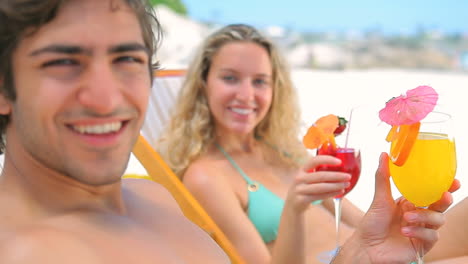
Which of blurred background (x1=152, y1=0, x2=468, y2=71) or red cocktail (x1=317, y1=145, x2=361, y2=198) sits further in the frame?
blurred background (x1=152, y1=0, x2=468, y2=71)

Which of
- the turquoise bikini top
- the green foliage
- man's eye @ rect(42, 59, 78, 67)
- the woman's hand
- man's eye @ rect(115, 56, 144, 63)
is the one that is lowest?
the turquoise bikini top

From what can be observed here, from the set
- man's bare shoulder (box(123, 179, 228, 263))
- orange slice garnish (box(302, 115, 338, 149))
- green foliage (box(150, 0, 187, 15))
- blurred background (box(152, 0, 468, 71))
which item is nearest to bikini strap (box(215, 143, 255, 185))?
orange slice garnish (box(302, 115, 338, 149))

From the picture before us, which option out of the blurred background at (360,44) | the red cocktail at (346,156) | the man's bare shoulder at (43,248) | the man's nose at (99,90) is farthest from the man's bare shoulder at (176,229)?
the blurred background at (360,44)

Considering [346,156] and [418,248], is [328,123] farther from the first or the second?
[418,248]

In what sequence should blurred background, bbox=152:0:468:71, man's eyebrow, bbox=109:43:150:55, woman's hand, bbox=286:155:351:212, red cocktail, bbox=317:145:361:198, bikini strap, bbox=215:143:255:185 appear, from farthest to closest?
blurred background, bbox=152:0:468:71
bikini strap, bbox=215:143:255:185
red cocktail, bbox=317:145:361:198
woman's hand, bbox=286:155:351:212
man's eyebrow, bbox=109:43:150:55

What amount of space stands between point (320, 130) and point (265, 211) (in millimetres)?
616

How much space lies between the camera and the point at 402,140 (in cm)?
130

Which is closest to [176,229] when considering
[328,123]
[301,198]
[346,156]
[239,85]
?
[301,198]

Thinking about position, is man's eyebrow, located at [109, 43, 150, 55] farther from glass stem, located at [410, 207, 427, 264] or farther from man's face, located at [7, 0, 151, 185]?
glass stem, located at [410, 207, 427, 264]

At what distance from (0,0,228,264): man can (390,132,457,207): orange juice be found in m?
0.70

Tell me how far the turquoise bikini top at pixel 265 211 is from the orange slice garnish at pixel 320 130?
558mm

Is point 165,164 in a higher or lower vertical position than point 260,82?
lower

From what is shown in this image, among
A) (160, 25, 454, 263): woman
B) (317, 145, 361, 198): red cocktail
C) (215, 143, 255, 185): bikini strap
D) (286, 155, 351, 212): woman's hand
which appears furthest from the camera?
(215, 143, 255, 185): bikini strap

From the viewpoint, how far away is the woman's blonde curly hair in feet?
7.47
